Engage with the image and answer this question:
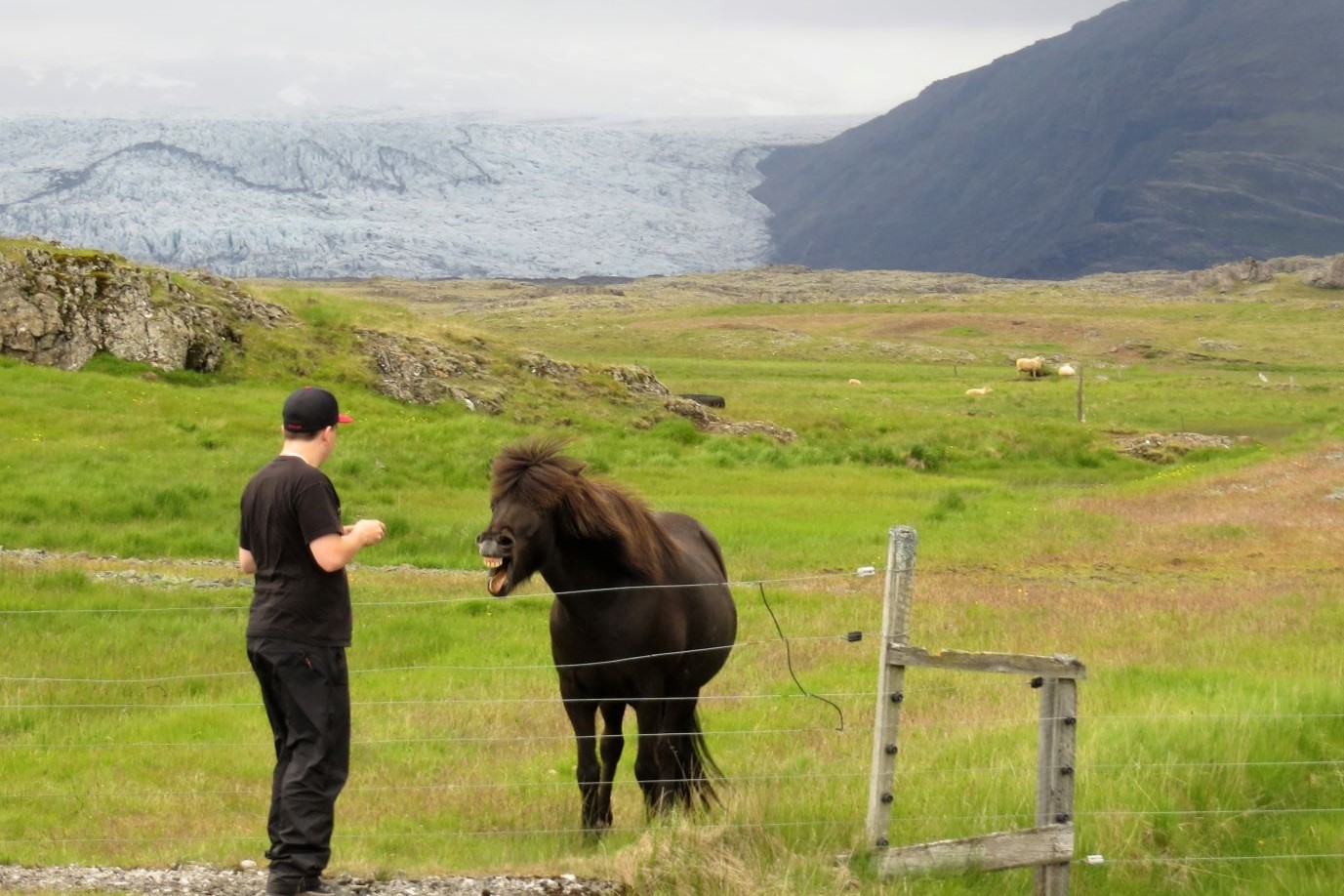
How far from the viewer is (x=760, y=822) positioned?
23.1ft

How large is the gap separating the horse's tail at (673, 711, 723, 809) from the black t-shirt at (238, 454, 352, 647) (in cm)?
250

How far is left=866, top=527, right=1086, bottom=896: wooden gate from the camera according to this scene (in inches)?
251

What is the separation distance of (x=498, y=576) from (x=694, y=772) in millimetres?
2075

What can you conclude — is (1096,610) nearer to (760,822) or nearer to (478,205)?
(760,822)

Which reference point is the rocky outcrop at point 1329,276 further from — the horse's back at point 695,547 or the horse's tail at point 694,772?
the horse's tail at point 694,772

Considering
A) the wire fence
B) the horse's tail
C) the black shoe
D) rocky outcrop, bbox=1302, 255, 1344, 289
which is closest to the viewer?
the black shoe

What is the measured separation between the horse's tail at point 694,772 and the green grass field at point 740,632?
21 centimetres

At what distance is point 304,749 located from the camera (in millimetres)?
6258

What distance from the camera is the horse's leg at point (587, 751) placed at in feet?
Answer: 25.2

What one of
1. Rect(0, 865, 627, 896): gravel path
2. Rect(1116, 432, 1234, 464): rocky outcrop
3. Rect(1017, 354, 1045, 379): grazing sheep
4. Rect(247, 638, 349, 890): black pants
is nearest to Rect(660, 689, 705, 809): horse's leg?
Rect(0, 865, 627, 896): gravel path

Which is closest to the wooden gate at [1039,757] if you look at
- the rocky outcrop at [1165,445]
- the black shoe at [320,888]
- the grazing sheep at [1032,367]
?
the black shoe at [320,888]

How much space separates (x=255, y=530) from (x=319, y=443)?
46cm

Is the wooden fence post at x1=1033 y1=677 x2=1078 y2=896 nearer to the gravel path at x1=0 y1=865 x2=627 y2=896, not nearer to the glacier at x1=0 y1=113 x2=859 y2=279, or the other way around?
the gravel path at x1=0 y1=865 x2=627 y2=896

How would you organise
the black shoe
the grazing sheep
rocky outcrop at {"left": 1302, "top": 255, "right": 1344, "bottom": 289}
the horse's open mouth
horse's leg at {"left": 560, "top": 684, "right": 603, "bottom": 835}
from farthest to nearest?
rocky outcrop at {"left": 1302, "top": 255, "right": 1344, "bottom": 289} → the grazing sheep → horse's leg at {"left": 560, "top": 684, "right": 603, "bottom": 835} → the horse's open mouth → the black shoe
